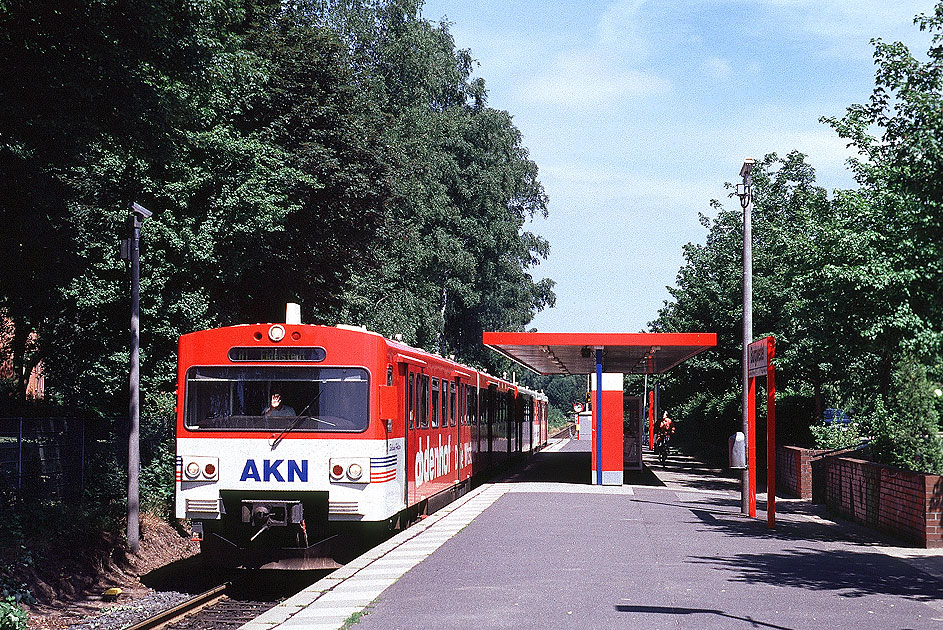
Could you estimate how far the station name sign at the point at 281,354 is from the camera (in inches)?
546

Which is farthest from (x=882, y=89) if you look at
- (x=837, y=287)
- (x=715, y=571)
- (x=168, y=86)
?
(x=168, y=86)

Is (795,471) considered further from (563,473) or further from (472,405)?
(563,473)

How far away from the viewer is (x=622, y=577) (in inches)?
472

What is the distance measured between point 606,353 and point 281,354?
19.4m

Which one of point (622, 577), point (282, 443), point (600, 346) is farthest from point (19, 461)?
point (600, 346)

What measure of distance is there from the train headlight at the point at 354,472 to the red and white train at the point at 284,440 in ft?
0.04

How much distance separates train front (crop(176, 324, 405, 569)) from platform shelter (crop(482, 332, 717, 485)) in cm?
1184

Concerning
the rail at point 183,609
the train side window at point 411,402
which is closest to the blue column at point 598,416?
the train side window at point 411,402

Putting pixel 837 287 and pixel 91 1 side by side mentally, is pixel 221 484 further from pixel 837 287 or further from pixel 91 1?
pixel 837 287

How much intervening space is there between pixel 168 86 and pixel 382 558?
23.8 feet

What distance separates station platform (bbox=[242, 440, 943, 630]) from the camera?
9.66 m

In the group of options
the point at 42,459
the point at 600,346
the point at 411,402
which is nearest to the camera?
the point at 411,402

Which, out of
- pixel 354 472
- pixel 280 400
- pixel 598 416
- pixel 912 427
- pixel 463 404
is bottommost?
pixel 354 472

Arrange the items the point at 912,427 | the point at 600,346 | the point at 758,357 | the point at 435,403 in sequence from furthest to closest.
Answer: the point at 600,346
the point at 435,403
the point at 758,357
the point at 912,427
